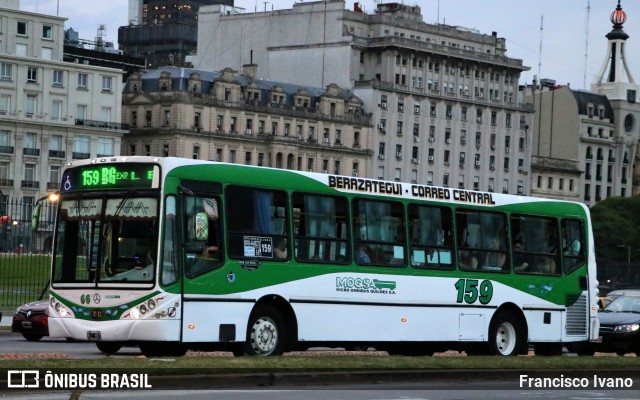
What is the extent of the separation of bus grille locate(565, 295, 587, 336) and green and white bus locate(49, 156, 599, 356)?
1.1 inches

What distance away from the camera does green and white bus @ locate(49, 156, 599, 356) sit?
85.0 feet

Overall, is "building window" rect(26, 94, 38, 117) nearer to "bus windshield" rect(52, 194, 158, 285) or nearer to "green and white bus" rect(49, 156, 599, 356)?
"green and white bus" rect(49, 156, 599, 356)

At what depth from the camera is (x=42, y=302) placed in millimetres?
38562

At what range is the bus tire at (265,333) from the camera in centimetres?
2706

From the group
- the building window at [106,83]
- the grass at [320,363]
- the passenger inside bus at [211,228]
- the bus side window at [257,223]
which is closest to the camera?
the grass at [320,363]

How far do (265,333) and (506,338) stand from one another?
6.82 m

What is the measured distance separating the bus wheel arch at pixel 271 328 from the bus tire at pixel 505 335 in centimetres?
558

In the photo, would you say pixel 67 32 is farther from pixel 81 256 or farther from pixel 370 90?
pixel 81 256

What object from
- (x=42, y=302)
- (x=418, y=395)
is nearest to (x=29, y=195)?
(x=42, y=302)

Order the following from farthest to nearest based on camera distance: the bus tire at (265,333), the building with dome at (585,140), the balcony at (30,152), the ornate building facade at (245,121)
A: the building with dome at (585,140)
the ornate building facade at (245,121)
the balcony at (30,152)
the bus tire at (265,333)

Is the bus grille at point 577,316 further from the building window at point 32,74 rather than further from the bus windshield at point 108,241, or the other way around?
the building window at point 32,74

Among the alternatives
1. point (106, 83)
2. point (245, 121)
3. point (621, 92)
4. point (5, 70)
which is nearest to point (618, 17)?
point (621, 92)

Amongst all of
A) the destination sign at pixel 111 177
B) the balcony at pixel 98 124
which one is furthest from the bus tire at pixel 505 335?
the balcony at pixel 98 124

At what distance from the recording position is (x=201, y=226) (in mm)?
26344
